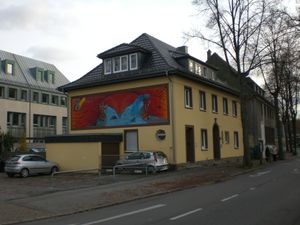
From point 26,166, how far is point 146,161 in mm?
8200

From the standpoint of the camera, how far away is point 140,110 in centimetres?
3306

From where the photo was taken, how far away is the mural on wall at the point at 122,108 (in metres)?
32.1

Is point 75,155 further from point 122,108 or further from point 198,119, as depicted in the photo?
point 198,119

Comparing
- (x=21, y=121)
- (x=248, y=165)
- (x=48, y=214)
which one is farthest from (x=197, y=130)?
(x=21, y=121)

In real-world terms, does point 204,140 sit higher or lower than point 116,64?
lower

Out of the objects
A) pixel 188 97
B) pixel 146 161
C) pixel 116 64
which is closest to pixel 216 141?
pixel 188 97

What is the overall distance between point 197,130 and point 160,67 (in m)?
5.94

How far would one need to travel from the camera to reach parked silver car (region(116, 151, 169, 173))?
28.3 metres

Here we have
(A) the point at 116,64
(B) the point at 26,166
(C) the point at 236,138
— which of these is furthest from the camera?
(C) the point at 236,138

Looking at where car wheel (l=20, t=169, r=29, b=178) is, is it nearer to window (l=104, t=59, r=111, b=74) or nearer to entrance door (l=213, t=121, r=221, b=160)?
window (l=104, t=59, r=111, b=74)

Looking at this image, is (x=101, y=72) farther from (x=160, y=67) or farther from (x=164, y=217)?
(x=164, y=217)

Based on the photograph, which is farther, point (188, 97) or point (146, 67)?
point (188, 97)

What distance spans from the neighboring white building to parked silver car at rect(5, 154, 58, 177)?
2410cm

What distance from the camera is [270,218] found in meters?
11.0
